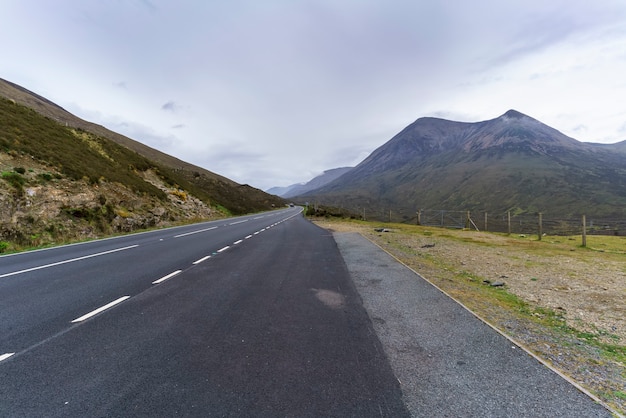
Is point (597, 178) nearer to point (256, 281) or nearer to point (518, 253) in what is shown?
point (518, 253)

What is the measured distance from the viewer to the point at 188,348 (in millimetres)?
4047

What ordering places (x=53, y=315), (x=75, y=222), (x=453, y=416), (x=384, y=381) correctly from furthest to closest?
(x=75, y=222) → (x=53, y=315) → (x=384, y=381) → (x=453, y=416)

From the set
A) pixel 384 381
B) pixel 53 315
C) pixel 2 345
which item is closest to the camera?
pixel 384 381

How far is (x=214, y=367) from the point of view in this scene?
11.6 ft

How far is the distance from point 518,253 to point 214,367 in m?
15.3

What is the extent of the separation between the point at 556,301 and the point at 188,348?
25.7ft

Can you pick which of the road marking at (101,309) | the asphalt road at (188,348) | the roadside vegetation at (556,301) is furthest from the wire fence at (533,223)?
the road marking at (101,309)

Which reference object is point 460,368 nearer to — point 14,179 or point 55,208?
point 55,208

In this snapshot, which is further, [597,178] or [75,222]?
[597,178]

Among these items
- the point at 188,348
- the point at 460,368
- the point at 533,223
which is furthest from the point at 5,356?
the point at 533,223

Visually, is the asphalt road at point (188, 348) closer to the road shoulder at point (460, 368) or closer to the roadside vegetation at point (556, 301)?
the road shoulder at point (460, 368)

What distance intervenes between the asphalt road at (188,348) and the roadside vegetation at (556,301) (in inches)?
94.9

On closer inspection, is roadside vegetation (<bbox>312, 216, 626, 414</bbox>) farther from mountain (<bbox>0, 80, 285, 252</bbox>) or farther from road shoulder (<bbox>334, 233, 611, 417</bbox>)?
mountain (<bbox>0, 80, 285, 252</bbox>)

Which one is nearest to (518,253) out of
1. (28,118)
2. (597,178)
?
(28,118)
